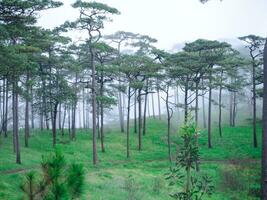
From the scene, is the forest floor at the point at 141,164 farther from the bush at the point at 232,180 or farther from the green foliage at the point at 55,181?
the green foliage at the point at 55,181

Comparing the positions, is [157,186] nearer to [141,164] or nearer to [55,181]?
[141,164]

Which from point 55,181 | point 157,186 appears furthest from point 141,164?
point 55,181

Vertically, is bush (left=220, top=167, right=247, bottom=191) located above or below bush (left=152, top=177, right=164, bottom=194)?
below

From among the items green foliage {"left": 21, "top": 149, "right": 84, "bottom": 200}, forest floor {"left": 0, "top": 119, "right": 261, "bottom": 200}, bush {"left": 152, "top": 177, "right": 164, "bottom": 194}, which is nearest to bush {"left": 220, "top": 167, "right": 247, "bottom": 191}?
forest floor {"left": 0, "top": 119, "right": 261, "bottom": 200}

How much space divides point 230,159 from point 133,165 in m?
10.9

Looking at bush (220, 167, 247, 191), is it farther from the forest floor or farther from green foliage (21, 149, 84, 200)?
green foliage (21, 149, 84, 200)

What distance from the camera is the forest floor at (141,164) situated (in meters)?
20.0

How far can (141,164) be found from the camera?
105 feet

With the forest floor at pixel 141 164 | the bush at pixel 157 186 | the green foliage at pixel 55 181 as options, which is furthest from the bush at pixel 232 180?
the green foliage at pixel 55 181

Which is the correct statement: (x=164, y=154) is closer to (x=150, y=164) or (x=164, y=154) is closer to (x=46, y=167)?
(x=150, y=164)

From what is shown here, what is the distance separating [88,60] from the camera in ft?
115

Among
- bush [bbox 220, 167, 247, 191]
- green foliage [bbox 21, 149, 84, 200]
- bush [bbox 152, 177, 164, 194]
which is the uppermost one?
green foliage [bbox 21, 149, 84, 200]

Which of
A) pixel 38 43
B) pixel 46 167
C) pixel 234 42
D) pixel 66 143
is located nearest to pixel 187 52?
pixel 38 43

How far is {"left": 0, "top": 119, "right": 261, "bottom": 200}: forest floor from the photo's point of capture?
19969mm
